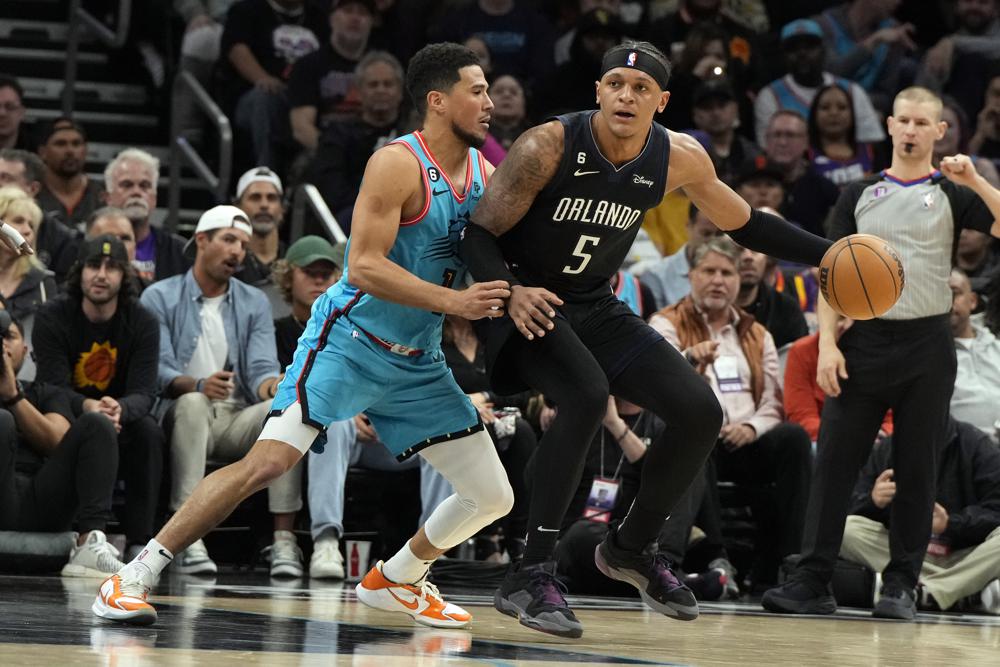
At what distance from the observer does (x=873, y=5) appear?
42.5 ft

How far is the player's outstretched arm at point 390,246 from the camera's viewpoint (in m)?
4.79

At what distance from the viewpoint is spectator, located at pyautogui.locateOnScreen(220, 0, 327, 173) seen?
1109 centimetres

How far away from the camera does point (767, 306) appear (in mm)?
8961

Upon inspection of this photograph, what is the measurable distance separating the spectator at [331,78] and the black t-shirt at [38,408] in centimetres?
356

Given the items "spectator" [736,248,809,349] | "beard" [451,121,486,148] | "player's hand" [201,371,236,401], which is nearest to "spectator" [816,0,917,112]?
"spectator" [736,248,809,349]

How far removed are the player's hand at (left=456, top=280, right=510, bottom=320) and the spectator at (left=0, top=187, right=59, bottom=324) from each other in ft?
12.3

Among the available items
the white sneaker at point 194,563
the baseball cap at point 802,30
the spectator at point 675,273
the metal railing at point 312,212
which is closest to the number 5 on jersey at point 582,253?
the white sneaker at point 194,563

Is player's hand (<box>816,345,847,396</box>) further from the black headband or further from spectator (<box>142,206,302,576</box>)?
spectator (<box>142,206,302,576</box>)

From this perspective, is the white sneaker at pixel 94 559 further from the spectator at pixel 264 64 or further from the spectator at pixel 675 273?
the spectator at pixel 264 64

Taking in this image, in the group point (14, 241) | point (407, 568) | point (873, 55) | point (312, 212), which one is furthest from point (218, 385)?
point (873, 55)

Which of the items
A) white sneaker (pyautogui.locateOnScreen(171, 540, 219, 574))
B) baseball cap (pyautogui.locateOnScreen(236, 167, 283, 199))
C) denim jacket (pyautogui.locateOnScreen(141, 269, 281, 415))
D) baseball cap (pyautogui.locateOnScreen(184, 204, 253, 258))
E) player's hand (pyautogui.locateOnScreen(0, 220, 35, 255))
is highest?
baseball cap (pyautogui.locateOnScreen(236, 167, 283, 199))

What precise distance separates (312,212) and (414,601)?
4813 mm

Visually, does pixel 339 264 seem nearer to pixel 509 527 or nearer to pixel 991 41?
pixel 509 527

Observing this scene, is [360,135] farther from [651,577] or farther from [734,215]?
[651,577]
